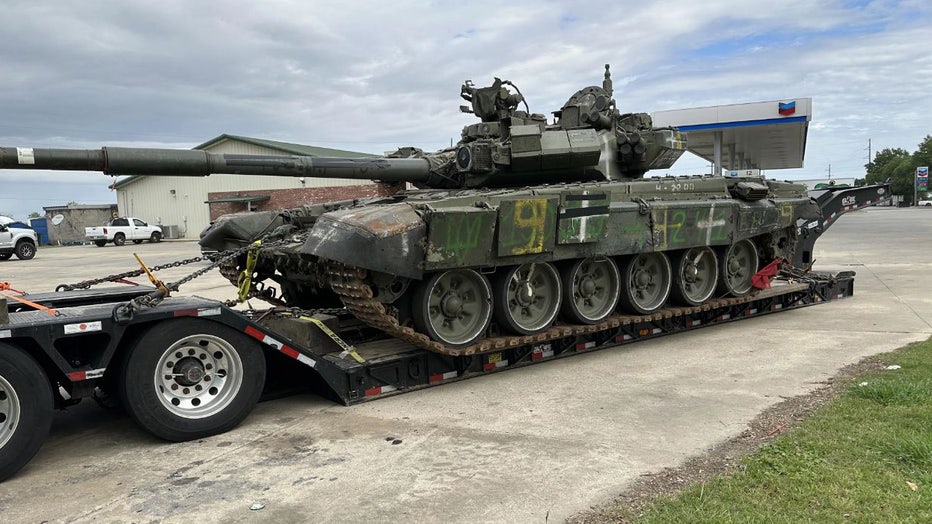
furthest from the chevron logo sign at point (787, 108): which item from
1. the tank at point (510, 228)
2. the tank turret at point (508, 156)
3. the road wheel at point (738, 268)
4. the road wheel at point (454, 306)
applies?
the road wheel at point (454, 306)

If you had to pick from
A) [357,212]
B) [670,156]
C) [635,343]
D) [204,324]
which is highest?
[670,156]

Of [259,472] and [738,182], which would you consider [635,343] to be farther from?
[259,472]

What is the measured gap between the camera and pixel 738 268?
1082 centimetres

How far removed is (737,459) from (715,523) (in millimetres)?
1177

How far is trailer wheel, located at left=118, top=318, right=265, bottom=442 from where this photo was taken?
17.9ft

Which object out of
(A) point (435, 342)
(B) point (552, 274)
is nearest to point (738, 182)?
(B) point (552, 274)

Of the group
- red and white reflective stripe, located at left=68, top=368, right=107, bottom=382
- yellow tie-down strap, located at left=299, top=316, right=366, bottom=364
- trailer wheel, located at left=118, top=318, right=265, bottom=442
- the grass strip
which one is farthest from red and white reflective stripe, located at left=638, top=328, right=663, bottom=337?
red and white reflective stripe, located at left=68, top=368, right=107, bottom=382

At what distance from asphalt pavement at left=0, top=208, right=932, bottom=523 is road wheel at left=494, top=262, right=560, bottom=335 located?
0.51 m

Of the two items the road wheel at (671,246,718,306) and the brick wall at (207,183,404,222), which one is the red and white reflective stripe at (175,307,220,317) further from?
the brick wall at (207,183,404,222)

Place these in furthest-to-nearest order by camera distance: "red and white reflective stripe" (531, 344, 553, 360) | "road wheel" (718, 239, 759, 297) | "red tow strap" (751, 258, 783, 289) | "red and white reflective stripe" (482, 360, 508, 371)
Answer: "red tow strap" (751, 258, 783, 289) → "road wheel" (718, 239, 759, 297) → "red and white reflective stripe" (531, 344, 553, 360) → "red and white reflective stripe" (482, 360, 508, 371)

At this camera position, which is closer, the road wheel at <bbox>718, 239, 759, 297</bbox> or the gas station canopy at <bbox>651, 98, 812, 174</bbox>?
the road wheel at <bbox>718, 239, 759, 297</bbox>

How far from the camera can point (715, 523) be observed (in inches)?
153

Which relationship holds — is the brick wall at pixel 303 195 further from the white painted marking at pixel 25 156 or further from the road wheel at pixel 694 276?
the white painted marking at pixel 25 156

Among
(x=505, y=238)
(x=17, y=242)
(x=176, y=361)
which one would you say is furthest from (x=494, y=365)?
(x=17, y=242)
